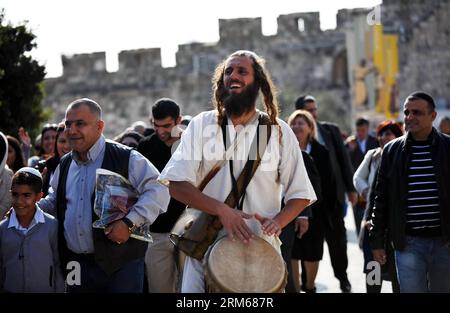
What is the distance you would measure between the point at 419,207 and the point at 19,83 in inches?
264

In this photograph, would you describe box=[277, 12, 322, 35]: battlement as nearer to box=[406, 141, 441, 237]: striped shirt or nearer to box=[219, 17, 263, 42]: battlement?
box=[219, 17, 263, 42]: battlement

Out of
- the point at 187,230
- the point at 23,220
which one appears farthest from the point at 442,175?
the point at 23,220

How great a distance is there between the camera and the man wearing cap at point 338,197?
39.9 ft

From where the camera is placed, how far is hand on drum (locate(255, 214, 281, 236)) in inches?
238

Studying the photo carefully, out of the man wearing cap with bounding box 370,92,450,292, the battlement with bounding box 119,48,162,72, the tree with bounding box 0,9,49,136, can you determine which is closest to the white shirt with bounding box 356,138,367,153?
the tree with bounding box 0,9,49,136

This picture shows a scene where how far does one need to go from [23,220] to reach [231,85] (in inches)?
81.5

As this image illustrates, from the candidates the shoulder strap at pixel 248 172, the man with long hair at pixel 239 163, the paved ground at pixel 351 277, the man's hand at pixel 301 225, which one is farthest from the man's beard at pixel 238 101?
the paved ground at pixel 351 277

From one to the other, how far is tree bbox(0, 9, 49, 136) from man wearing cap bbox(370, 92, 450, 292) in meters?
5.20

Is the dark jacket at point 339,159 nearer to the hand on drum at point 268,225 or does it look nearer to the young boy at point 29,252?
the young boy at point 29,252

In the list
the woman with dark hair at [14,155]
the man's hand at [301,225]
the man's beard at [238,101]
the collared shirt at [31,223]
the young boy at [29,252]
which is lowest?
the man's hand at [301,225]

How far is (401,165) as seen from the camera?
26.2ft

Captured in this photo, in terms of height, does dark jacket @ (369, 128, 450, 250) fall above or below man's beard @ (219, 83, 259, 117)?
below

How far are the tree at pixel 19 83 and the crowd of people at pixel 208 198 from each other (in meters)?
2.37

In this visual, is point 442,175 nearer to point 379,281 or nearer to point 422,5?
point 379,281
